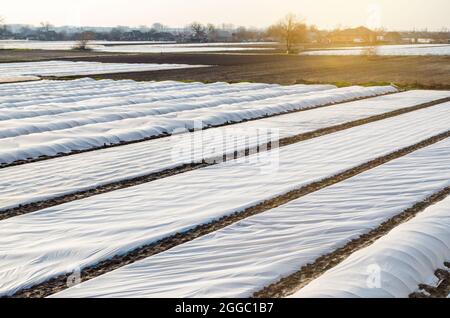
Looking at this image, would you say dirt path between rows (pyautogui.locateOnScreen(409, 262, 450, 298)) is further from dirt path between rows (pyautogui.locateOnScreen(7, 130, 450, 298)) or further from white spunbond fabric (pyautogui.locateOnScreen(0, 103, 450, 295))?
white spunbond fabric (pyautogui.locateOnScreen(0, 103, 450, 295))

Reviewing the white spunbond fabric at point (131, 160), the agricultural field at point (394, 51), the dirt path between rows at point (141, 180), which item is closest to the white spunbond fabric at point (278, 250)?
the dirt path between rows at point (141, 180)

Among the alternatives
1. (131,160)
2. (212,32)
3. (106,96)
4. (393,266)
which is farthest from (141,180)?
(212,32)

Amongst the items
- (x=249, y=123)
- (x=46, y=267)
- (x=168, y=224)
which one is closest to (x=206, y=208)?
(x=168, y=224)

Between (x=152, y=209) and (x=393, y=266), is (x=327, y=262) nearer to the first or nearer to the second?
(x=393, y=266)

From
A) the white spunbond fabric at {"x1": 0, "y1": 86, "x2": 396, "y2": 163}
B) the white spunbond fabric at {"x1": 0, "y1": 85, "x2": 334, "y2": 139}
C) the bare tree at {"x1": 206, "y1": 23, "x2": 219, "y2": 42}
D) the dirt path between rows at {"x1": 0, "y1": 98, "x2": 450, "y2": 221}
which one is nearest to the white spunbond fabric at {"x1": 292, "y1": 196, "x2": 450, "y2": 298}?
the dirt path between rows at {"x1": 0, "y1": 98, "x2": 450, "y2": 221}

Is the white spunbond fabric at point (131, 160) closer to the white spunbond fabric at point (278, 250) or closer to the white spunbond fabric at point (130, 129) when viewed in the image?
the white spunbond fabric at point (130, 129)

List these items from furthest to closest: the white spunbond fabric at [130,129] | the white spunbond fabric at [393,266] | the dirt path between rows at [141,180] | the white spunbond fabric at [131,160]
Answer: the white spunbond fabric at [130,129]
the white spunbond fabric at [131,160]
the dirt path between rows at [141,180]
the white spunbond fabric at [393,266]
